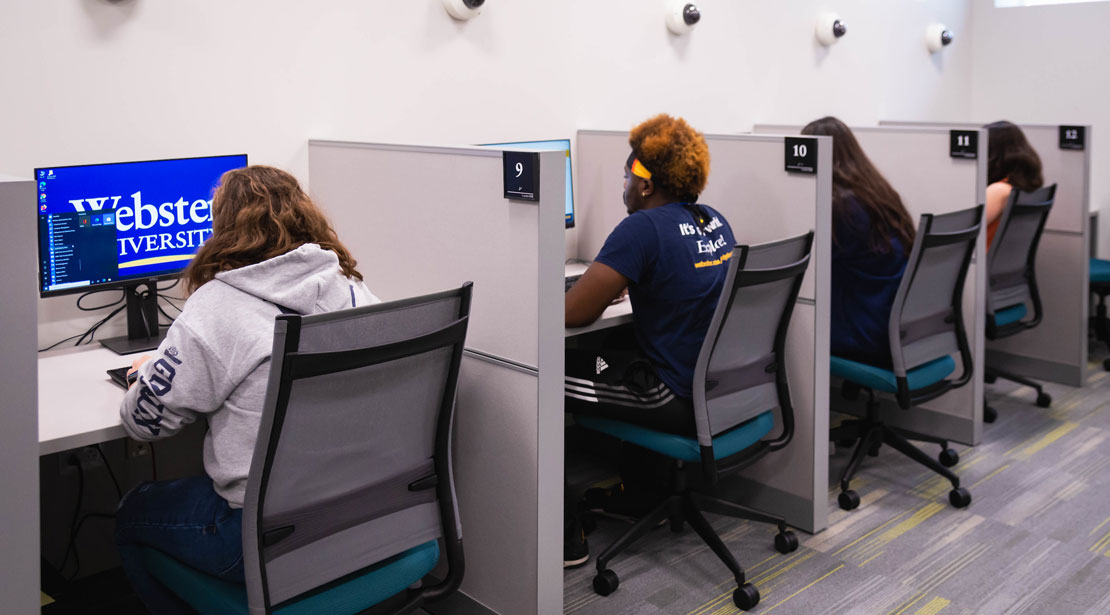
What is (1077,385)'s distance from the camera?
13.5 feet

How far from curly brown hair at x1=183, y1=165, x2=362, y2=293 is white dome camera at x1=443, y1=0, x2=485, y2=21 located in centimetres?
132

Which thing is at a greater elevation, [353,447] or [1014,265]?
[1014,265]

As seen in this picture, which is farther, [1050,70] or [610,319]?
[1050,70]

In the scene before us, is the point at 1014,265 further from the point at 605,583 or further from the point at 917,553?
the point at 605,583

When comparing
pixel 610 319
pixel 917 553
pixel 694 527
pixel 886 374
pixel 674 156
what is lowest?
pixel 917 553

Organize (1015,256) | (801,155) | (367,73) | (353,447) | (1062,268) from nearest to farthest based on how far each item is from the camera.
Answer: (353,447) < (801,155) < (367,73) < (1015,256) < (1062,268)

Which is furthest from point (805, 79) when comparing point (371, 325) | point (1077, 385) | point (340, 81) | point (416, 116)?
point (371, 325)

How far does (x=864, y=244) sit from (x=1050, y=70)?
2947 millimetres

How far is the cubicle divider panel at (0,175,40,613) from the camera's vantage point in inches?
51.4

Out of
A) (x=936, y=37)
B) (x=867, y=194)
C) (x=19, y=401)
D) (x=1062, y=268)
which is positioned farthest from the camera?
(x=936, y=37)

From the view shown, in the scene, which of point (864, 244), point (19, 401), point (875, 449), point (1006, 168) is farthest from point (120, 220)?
point (1006, 168)

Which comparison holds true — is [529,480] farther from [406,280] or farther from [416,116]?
[416,116]

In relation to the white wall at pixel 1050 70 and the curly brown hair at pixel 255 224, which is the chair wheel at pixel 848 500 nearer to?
the curly brown hair at pixel 255 224

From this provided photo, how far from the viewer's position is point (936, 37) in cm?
500
